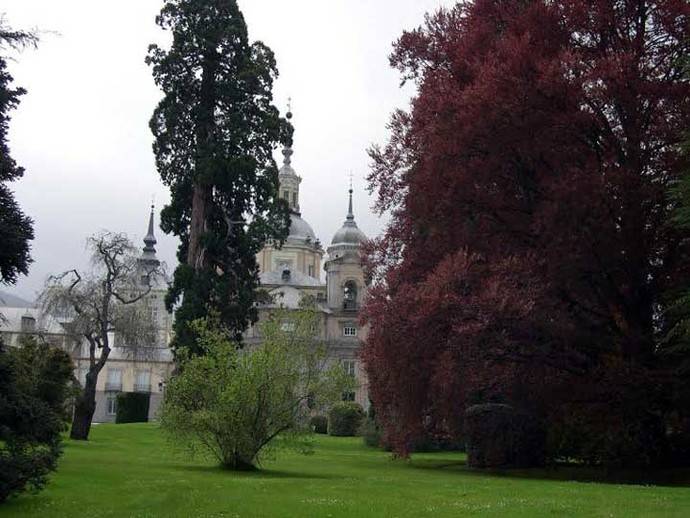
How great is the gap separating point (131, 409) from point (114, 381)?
27.4 meters

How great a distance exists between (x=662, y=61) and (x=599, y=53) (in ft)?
5.38

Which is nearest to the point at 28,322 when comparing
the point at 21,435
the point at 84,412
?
the point at 84,412

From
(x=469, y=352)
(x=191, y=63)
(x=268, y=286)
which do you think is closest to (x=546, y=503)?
(x=469, y=352)

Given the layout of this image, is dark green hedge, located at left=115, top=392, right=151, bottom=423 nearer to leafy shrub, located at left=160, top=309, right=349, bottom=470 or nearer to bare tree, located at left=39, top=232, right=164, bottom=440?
bare tree, located at left=39, top=232, right=164, bottom=440

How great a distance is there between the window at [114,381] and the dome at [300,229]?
22.0 meters

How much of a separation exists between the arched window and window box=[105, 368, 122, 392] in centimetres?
2224

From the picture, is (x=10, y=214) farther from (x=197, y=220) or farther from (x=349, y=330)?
(x=349, y=330)

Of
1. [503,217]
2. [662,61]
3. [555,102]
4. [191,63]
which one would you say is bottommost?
[503,217]

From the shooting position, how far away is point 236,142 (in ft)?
109

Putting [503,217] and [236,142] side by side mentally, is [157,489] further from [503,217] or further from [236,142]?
[236,142]

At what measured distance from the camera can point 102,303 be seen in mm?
32531

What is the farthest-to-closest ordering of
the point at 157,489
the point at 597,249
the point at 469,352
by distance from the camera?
1. the point at 597,249
2. the point at 469,352
3. the point at 157,489

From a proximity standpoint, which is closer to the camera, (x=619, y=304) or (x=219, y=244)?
(x=619, y=304)

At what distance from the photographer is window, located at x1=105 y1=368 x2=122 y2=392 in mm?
79812
